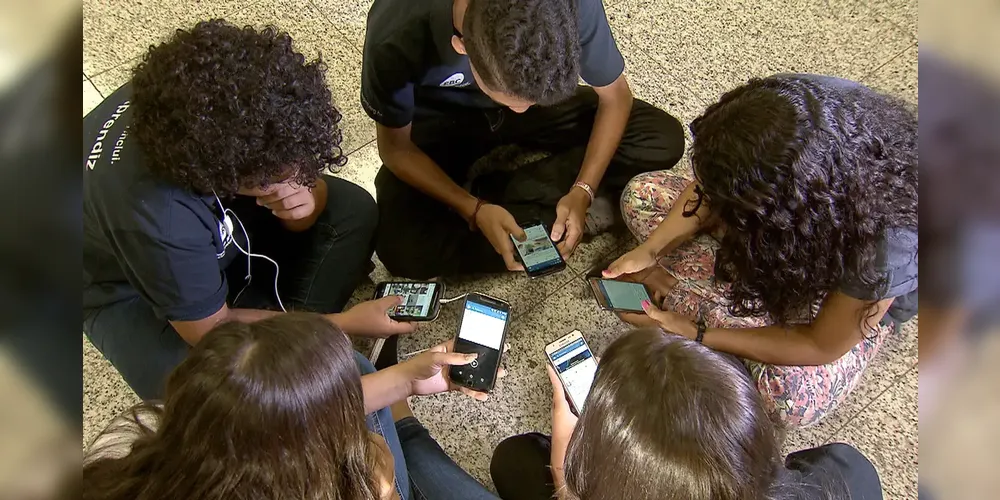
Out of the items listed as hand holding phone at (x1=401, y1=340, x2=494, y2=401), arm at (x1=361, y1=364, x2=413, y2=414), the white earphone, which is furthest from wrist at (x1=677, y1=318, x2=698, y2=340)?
the white earphone

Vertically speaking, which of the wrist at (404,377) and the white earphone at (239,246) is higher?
the white earphone at (239,246)

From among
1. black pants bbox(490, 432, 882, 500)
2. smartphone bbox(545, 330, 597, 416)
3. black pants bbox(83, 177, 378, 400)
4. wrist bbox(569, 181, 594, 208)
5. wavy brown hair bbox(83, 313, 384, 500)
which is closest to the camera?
wavy brown hair bbox(83, 313, 384, 500)

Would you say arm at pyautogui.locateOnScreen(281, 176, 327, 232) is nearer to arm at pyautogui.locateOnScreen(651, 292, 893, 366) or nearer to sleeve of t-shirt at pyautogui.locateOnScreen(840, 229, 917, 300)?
arm at pyautogui.locateOnScreen(651, 292, 893, 366)

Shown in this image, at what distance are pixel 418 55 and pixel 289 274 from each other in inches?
16.6

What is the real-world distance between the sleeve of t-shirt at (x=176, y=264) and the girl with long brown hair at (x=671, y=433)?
52 cm

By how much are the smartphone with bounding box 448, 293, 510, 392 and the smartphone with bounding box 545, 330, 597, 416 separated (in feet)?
0.34

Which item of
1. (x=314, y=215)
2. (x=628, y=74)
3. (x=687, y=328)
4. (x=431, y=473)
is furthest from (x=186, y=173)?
(x=628, y=74)

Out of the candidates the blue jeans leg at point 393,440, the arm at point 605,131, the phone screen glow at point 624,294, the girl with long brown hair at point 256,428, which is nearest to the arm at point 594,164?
the arm at point 605,131

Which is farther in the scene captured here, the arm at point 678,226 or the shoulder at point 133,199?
the arm at point 678,226

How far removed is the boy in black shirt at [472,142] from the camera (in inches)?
38.7

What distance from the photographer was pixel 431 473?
95 cm

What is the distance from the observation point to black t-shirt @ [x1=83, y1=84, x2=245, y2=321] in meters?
0.75

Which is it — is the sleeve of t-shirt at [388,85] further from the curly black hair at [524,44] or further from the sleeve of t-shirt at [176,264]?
the sleeve of t-shirt at [176,264]
